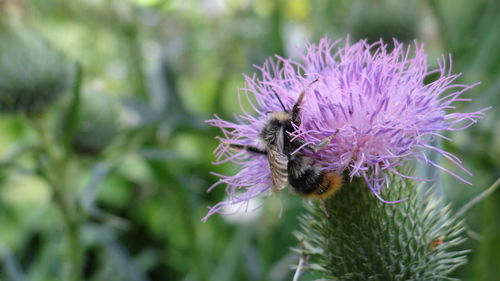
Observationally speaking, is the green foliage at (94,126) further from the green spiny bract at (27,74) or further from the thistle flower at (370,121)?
the thistle flower at (370,121)

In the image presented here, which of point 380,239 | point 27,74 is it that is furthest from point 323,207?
point 27,74

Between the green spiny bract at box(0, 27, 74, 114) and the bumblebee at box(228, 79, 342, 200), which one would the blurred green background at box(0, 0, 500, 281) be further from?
the bumblebee at box(228, 79, 342, 200)

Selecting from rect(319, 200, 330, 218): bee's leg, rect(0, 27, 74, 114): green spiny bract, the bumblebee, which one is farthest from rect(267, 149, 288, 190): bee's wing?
rect(0, 27, 74, 114): green spiny bract

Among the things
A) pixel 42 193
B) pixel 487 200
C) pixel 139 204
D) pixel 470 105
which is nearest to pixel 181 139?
pixel 139 204

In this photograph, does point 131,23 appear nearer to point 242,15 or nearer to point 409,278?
point 242,15

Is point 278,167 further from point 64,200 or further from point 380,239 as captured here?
point 64,200

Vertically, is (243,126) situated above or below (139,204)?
above
